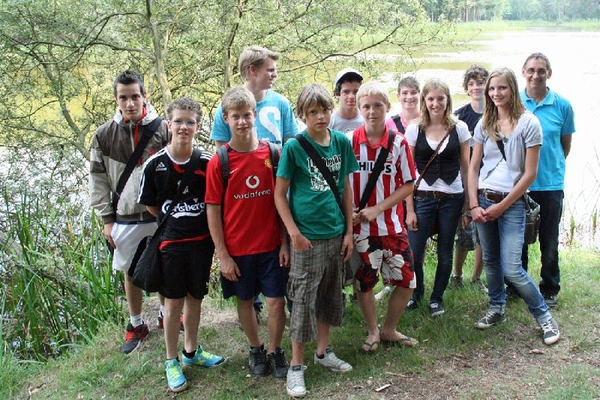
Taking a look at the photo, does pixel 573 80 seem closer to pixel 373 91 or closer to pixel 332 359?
pixel 373 91

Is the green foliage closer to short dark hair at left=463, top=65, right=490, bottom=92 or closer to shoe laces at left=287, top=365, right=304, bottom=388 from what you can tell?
shoe laces at left=287, top=365, right=304, bottom=388

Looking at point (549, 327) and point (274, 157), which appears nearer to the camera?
point (274, 157)

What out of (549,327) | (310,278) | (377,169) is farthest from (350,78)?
(549,327)

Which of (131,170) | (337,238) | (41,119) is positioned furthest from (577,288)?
(41,119)

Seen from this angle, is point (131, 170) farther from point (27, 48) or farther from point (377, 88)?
point (27, 48)

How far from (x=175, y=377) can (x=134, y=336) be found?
0.76 meters

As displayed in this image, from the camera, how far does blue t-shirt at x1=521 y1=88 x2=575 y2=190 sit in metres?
3.93

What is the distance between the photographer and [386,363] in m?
3.45

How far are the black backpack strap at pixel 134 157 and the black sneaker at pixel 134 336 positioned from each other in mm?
948

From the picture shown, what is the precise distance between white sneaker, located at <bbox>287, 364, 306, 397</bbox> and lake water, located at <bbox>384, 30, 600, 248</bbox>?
234 centimetres

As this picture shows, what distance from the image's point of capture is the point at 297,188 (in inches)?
122

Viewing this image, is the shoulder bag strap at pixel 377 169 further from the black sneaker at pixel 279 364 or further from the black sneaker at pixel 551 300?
the black sneaker at pixel 551 300

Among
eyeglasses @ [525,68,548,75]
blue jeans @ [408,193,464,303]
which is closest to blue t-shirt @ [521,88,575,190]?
eyeglasses @ [525,68,548,75]

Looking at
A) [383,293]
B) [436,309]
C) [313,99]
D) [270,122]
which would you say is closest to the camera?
[313,99]
